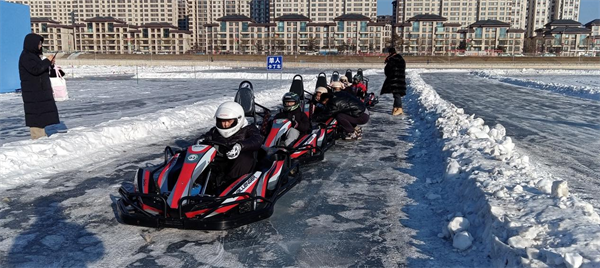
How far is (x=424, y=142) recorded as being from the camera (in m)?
8.84

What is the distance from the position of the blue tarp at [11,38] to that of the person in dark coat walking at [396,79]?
15.6m

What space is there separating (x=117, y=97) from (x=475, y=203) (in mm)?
15784

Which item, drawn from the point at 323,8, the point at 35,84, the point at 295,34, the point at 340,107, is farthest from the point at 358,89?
the point at 323,8

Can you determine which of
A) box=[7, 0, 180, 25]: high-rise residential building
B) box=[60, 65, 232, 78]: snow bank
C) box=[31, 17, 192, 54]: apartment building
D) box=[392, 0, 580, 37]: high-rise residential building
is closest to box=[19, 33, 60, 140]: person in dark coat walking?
box=[60, 65, 232, 78]: snow bank

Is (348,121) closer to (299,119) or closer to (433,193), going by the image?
(299,119)

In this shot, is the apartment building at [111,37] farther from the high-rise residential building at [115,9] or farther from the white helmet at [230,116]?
the white helmet at [230,116]

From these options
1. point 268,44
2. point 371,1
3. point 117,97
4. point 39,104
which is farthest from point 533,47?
point 39,104

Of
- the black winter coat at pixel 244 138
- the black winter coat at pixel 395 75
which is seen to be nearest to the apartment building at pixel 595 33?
the black winter coat at pixel 395 75

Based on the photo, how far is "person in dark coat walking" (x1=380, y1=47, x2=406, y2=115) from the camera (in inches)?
522

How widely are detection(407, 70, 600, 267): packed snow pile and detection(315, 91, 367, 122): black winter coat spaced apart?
302 cm

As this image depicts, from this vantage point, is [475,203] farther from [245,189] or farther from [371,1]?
[371,1]

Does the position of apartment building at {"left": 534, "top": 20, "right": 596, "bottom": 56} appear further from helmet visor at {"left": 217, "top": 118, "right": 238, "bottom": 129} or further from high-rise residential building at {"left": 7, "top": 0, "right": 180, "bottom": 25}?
helmet visor at {"left": 217, "top": 118, "right": 238, "bottom": 129}

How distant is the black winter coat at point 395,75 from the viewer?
43.6ft

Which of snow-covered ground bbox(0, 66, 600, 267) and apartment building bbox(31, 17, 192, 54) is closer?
snow-covered ground bbox(0, 66, 600, 267)
